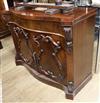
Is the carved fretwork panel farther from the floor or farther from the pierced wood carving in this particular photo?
the floor

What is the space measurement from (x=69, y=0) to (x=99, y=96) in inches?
44.4

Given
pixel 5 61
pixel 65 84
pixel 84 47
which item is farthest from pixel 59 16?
pixel 5 61

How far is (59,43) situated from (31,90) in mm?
694

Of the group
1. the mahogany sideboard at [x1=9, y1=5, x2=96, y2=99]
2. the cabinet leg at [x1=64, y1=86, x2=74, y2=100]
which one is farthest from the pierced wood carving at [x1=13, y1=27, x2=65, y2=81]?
the cabinet leg at [x1=64, y1=86, x2=74, y2=100]

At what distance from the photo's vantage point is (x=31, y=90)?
1975 millimetres

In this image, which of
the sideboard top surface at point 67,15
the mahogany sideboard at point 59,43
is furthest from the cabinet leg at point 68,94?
the sideboard top surface at point 67,15

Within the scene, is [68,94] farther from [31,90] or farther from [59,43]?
[59,43]

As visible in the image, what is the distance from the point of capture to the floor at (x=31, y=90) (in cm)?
182

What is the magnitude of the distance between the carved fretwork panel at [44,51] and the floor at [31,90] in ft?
0.52

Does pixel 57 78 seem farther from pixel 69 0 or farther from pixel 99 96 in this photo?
pixel 69 0

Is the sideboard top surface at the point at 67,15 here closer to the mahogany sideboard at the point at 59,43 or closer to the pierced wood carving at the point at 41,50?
the mahogany sideboard at the point at 59,43

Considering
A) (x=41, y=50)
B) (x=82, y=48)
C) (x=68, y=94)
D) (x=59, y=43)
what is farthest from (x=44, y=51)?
(x=68, y=94)

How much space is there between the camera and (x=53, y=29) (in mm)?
1591

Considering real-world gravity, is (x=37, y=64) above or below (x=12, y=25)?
below
